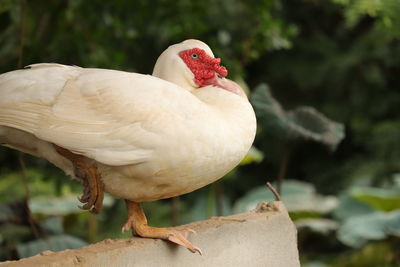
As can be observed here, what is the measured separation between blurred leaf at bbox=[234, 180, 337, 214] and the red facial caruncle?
2199mm

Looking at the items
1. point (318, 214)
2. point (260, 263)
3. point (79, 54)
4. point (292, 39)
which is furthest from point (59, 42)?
point (292, 39)

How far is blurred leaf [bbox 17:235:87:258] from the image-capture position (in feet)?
7.13

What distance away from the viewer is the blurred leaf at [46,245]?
217cm

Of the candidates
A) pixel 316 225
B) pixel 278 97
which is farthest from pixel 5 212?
pixel 278 97

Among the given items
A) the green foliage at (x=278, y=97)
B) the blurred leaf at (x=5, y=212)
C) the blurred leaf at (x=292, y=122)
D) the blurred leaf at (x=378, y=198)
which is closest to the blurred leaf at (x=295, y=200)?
the green foliage at (x=278, y=97)

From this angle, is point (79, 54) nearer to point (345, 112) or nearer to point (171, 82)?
point (171, 82)

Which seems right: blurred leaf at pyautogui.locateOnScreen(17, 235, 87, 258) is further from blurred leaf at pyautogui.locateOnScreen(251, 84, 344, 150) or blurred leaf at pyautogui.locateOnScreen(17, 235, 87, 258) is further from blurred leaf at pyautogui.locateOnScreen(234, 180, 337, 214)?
blurred leaf at pyautogui.locateOnScreen(234, 180, 337, 214)

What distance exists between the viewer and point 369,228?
3.29 meters

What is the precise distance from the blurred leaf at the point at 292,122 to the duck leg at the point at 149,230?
3.23 ft

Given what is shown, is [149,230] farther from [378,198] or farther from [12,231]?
[378,198]

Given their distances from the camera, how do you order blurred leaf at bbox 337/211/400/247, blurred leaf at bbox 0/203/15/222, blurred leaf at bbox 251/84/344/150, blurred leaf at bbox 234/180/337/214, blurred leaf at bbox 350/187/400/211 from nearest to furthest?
blurred leaf at bbox 0/203/15/222 < blurred leaf at bbox 251/84/344/150 < blurred leaf at bbox 337/211/400/247 < blurred leaf at bbox 350/187/400/211 < blurred leaf at bbox 234/180/337/214

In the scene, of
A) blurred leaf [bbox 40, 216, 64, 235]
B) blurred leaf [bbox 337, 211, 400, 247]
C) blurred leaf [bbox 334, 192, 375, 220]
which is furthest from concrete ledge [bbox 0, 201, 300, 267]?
blurred leaf [bbox 334, 192, 375, 220]

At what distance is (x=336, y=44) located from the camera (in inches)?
161

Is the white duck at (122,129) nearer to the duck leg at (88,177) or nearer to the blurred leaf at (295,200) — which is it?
the duck leg at (88,177)
